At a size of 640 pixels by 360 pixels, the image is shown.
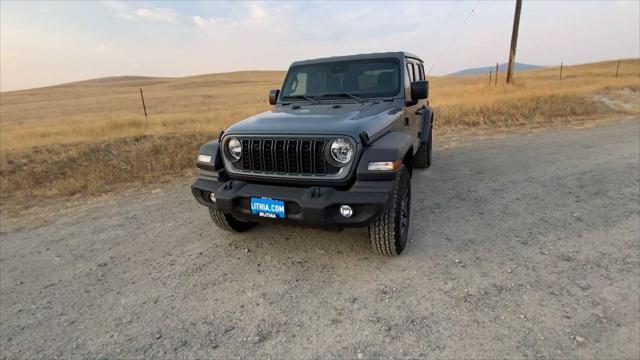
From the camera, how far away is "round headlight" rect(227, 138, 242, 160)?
3.37 m

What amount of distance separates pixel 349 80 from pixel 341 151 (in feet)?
5.34

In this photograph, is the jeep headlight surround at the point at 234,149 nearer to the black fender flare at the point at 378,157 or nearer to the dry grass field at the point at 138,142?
the black fender flare at the point at 378,157

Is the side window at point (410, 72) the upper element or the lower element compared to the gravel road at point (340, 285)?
upper

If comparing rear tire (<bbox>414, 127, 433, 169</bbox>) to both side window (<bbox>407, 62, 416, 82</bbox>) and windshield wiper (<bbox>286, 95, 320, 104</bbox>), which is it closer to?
side window (<bbox>407, 62, 416, 82</bbox>)

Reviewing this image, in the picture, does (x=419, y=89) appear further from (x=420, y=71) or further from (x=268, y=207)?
(x=268, y=207)

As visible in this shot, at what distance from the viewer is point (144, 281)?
324 centimetres

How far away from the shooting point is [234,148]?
340 cm

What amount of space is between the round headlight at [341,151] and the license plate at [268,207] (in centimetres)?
59

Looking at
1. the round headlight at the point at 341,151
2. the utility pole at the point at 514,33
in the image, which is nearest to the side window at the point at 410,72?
the round headlight at the point at 341,151

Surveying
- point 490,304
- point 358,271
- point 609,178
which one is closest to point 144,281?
point 358,271

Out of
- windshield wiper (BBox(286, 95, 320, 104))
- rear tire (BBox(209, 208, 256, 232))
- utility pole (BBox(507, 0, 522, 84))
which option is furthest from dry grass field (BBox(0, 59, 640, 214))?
utility pole (BBox(507, 0, 522, 84))

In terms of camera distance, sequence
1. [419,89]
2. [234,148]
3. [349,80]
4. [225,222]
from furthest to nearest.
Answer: [349,80] → [419,89] → [225,222] → [234,148]

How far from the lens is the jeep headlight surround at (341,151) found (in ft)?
9.73

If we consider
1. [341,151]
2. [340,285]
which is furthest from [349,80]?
[340,285]
